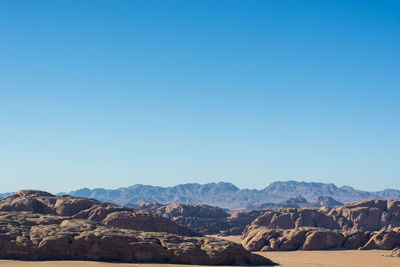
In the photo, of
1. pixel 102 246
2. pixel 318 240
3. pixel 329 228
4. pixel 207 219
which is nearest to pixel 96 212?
pixel 102 246

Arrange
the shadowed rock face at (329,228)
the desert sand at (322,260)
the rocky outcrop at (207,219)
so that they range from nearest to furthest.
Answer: the desert sand at (322,260)
the shadowed rock face at (329,228)
the rocky outcrop at (207,219)

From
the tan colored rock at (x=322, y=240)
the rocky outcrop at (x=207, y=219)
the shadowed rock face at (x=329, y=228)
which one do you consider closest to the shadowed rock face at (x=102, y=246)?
the tan colored rock at (x=322, y=240)

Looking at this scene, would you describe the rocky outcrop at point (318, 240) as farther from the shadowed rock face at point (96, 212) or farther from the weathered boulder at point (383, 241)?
the shadowed rock face at point (96, 212)

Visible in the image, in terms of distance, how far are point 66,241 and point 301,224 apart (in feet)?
185

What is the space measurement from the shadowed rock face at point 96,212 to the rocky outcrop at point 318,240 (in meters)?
8.79

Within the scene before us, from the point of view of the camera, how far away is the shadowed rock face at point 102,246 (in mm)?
34281

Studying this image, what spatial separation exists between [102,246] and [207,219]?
76.4m

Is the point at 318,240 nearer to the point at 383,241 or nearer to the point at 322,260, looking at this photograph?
the point at 383,241

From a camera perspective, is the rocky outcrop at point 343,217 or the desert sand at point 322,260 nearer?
the desert sand at point 322,260

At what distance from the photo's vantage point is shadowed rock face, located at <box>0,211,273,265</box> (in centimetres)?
3428

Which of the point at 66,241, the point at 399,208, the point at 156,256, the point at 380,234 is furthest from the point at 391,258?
the point at 399,208

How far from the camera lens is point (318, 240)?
6016cm

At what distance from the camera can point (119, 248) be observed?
3581 cm

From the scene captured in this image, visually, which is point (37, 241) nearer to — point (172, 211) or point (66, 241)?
point (66, 241)
